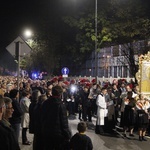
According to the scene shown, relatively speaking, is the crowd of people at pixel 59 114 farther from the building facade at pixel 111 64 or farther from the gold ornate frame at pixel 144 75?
the building facade at pixel 111 64

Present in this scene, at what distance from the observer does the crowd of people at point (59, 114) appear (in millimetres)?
6387

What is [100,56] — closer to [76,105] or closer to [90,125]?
[76,105]

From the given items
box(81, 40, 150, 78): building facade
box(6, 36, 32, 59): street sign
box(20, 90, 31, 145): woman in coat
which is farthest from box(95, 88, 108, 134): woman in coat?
box(81, 40, 150, 78): building facade

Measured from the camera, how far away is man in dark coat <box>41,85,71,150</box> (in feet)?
21.5

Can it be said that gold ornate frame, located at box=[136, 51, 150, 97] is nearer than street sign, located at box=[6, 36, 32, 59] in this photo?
No

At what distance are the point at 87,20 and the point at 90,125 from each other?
1428 cm

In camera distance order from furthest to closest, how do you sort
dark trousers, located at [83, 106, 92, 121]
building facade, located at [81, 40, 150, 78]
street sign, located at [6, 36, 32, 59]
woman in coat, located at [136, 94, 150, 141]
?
1. building facade, located at [81, 40, 150, 78]
2. dark trousers, located at [83, 106, 92, 121]
3. woman in coat, located at [136, 94, 150, 141]
4. street sign, located at [6, 36, 32, 59]

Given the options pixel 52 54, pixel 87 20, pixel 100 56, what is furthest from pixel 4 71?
pixel 87 20

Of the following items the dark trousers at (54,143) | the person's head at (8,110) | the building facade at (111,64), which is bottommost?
the dark trousers at (54,143)

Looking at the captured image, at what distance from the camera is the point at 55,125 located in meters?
6.57

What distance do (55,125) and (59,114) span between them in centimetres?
22

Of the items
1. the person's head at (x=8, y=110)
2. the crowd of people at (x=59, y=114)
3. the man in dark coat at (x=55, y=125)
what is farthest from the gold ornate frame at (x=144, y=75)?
the person's head at (x=8, y=110)

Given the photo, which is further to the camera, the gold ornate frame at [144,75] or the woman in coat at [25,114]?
the gold ornate frame at [144,75]

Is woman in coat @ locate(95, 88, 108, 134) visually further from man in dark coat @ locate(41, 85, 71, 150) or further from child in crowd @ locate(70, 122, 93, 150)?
child in crowd @ locate(70, 122, 93, 150)
